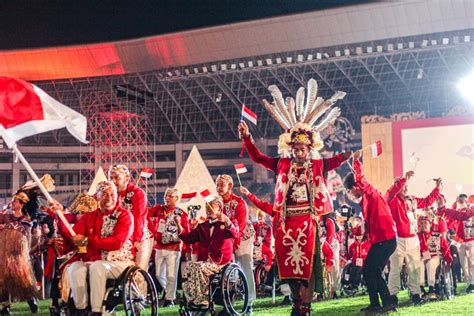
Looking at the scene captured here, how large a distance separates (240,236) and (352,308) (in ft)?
6.41

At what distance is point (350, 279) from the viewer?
13.3 metres

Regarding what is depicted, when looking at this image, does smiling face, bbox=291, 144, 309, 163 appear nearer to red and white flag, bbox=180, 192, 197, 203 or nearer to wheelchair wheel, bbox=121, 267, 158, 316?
wheelchair wheel, bbox=121, 267, 158, 316

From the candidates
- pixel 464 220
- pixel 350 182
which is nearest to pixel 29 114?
pixel 350 182

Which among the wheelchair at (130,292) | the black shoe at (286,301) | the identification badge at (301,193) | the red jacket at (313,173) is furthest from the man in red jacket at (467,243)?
the wheelchair at (130,292)

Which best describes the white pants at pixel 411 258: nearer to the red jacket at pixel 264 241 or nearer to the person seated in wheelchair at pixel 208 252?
the person seated in wheelchair at pixel 208 252

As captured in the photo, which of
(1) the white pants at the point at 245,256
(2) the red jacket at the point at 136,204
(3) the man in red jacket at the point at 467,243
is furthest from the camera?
(3) the man in red jacket at the point at 467,243

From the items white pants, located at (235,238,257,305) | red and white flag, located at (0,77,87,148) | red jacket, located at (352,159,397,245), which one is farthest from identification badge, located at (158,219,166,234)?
red and white flag, located at (0,77,87,148)

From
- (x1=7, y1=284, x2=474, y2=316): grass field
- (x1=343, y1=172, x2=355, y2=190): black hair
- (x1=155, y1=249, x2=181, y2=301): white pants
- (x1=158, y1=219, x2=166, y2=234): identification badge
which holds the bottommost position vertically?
(x1=7, y1=284, x2=474, y2=316): grass field

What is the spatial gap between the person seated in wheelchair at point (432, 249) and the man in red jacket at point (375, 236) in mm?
2443

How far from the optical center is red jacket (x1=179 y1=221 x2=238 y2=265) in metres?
8.23

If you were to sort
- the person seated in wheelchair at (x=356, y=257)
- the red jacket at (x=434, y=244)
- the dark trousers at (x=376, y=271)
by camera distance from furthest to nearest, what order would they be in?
the person seated in wheelchair at (x=356, y=257) → the red jacket at (x=434, y=244) → the dark trousers at (x=376, y=271)

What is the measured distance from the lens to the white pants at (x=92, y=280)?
22.6ft

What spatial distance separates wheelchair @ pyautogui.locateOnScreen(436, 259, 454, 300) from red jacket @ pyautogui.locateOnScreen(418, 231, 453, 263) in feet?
0.59

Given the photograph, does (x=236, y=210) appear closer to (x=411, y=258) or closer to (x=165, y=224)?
(x=165, y=224)
